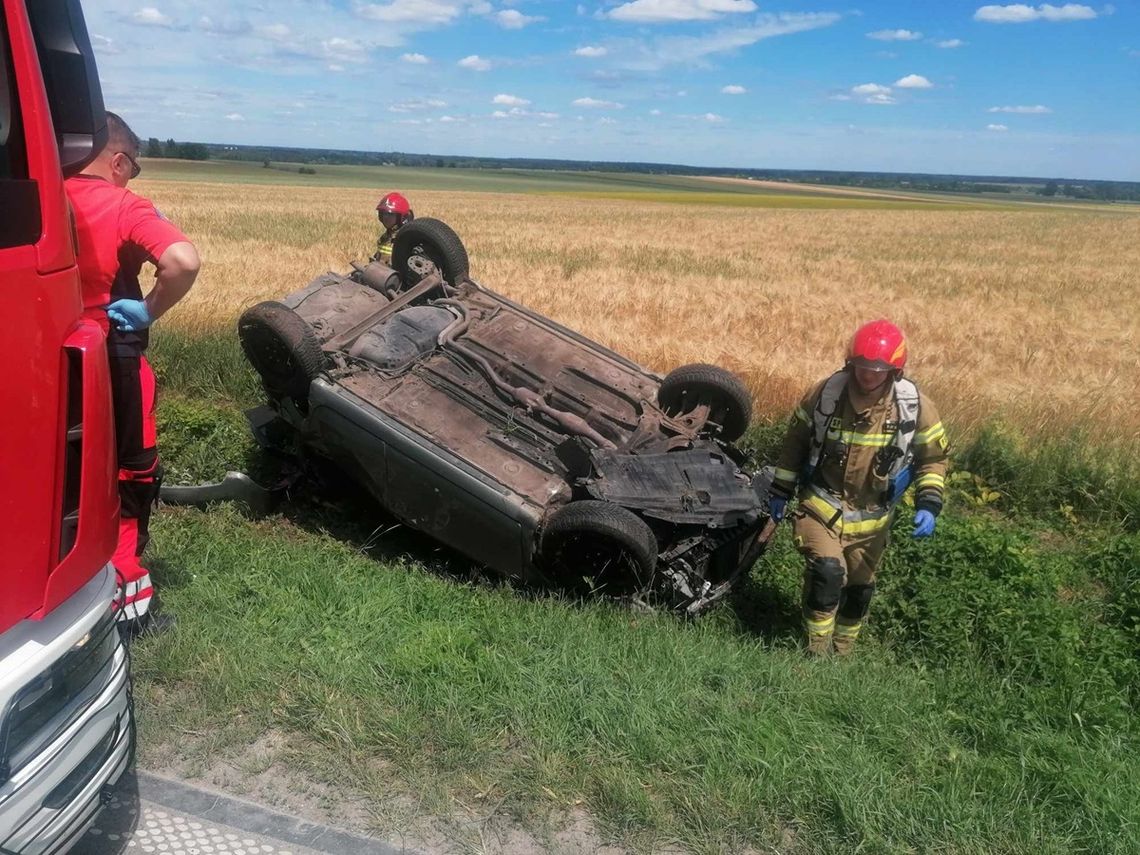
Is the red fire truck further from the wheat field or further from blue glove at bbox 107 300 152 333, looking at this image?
the wheat field

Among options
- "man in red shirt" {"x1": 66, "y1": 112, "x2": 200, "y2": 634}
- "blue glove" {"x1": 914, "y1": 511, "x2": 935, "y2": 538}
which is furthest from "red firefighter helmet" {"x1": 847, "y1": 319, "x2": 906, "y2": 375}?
"man in red shirt" {"x1": 66, "y1": 112, "x2": 200, "y2": 634}

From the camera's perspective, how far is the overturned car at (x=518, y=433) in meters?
4.68

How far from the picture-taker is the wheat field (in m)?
8.76

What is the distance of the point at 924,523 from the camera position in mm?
4320

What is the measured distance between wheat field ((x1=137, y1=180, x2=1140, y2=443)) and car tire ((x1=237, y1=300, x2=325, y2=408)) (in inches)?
147

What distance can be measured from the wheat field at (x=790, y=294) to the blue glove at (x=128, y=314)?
5164mm

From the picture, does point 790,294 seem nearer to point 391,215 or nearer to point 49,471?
point 391,215

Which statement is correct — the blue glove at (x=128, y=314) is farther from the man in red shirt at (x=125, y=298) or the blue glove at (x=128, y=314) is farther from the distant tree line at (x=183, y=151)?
the distant tree line at (x=183, y=151)

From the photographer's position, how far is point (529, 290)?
13055mm

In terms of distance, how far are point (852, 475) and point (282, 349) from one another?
3.34 metres

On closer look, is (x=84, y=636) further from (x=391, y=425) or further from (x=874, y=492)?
(x=874, y=492)

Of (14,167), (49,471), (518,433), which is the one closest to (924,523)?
(518,433)

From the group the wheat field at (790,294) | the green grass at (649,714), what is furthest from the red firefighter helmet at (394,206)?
the green grass at (649,714)

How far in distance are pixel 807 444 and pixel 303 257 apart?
1317cm
